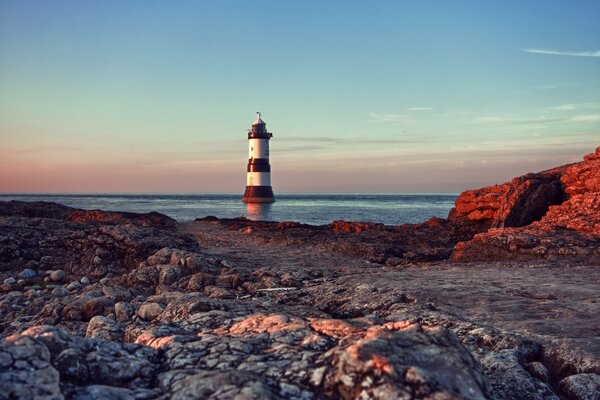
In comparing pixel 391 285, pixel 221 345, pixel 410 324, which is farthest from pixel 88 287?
pixel 410 324

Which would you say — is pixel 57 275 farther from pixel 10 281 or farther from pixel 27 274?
pixel 10 281

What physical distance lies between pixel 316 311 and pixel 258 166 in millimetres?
59031

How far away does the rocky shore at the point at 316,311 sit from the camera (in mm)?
3219

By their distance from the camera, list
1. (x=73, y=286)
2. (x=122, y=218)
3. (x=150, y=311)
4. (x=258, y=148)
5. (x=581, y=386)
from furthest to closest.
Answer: (x=258, y=148) < (x=122, y=218) < (x=73, y=286) < (x=150, y=311) < (x=581, y=386)

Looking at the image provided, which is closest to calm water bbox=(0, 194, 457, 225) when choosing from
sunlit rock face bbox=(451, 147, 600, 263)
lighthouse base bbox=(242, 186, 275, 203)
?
lighthouse base bbox=(242, 186, 275, 203)

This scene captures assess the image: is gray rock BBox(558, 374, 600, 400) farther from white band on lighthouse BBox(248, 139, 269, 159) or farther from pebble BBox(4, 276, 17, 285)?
white band on lighthouse BBox(248, 139, 269, 159)

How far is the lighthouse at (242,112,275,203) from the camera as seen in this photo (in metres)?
64.2

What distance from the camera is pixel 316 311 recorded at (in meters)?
7.53

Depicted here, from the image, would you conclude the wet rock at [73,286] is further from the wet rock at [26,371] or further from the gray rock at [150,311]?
the wet rock at [26,371]

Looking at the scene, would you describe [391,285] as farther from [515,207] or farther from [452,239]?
[515,207]

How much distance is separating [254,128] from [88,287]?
2147 inches

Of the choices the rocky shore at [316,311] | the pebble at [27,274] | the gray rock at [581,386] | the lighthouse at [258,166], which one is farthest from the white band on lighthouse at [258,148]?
the gray rock at [581,386]

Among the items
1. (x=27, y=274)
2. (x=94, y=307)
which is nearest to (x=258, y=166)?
(x=27, y=274)

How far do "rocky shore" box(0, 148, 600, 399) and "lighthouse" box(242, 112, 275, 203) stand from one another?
43959mm
